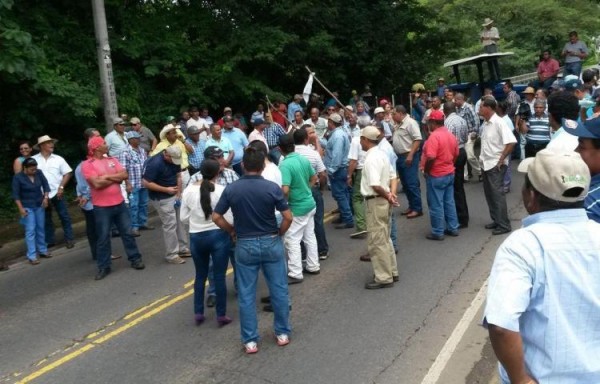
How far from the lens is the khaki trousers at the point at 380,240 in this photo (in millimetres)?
6703

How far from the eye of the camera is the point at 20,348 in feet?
19.4

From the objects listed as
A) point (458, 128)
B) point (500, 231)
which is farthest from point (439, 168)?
point (458, 128)

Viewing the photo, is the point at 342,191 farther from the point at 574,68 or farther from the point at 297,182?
the point at 574,68

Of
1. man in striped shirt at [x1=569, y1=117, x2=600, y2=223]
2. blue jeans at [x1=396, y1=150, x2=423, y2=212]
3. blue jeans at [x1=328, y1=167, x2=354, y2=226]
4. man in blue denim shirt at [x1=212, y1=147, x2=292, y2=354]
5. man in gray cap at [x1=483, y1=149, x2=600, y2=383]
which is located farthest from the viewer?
blue jeans at [x1=396, y1=150, x2=423, y2=212]

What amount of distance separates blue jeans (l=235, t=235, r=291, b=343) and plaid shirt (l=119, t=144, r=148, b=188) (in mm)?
5383

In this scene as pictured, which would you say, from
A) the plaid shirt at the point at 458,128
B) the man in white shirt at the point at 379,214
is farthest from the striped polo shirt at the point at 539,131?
the man in white shirt at the point at 379,214

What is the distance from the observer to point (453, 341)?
5199mm

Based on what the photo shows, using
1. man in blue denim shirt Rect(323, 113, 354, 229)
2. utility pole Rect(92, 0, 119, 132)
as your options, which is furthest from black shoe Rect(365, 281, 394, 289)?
utility pole Rect(92, 0, 119, 132)

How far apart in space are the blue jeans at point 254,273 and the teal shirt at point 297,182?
1.72m

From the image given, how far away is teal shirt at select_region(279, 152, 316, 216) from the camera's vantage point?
23.3 ft

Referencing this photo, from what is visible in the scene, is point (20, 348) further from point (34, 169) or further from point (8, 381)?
point (34, 169)

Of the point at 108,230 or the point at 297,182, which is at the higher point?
the point at 297,182

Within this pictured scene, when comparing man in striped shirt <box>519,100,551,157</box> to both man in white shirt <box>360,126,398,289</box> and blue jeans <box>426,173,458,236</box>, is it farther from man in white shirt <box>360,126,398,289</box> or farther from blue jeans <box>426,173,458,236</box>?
man in white shirt <box>360,126,398,289</box>

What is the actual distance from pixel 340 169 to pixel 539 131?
332 cm
